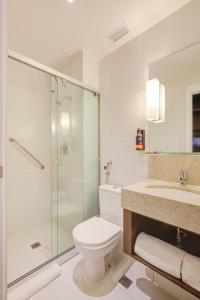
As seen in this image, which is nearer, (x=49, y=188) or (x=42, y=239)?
(x=42, y=239)

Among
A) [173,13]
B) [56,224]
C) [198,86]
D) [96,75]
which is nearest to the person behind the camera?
[198,86]

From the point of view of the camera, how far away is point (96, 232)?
4.55 feet

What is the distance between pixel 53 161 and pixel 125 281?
4.72ft

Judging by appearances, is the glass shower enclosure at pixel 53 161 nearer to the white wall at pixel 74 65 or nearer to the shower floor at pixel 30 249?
the shower floor at pixel 30 249

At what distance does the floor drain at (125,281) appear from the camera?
4.33 feet

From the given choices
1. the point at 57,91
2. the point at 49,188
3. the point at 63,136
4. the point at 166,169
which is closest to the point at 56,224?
the point at 49,188

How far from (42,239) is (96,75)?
210 cm

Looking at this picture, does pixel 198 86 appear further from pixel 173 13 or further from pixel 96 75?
pixel 96 75

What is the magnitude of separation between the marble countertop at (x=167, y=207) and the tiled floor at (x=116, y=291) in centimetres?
74

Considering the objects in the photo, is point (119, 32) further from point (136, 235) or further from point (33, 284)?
point (33, 284)

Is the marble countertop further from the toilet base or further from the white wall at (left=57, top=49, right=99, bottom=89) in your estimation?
the white wall at (left=57, top=49, right=99, bottom=89)

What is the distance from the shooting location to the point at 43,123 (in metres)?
2.36

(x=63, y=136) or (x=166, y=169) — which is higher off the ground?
(x=63, y=136)

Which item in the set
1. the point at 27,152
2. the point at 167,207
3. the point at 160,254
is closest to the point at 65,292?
the point at 160,254
